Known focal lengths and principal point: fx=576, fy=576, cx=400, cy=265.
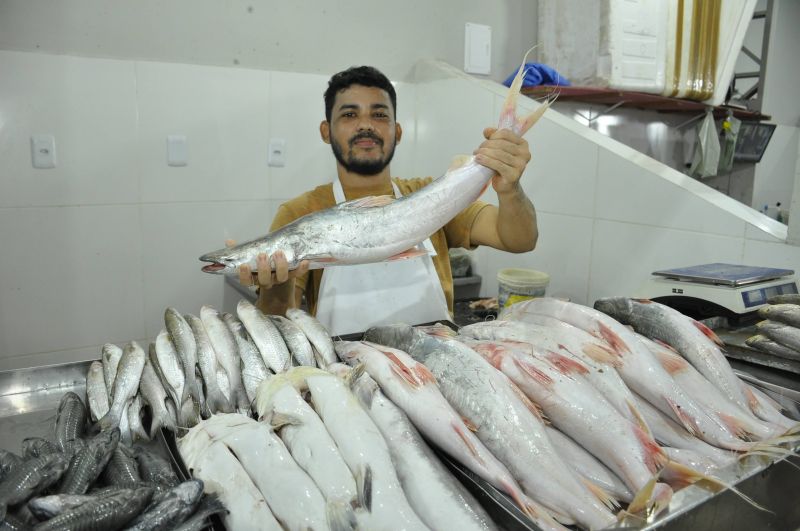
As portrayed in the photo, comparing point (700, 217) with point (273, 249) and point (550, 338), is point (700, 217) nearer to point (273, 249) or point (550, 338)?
point (550, 338)

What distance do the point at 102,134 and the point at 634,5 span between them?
3536 mm

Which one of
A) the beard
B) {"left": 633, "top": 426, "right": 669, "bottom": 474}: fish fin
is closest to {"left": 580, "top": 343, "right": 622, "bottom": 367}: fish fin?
{"left": 633, "top": 426, "right": 669, "bottom": 474}: fish fin

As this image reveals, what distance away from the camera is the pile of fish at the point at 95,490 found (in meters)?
0.93

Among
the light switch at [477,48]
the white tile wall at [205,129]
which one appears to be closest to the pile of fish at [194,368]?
the white tile wall at [205,129]

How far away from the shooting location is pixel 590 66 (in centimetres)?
407

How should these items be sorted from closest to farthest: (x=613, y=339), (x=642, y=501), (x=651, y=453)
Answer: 1. (x=642, y=501)
2. (x=651, y=453)
3. (x=613, y=339)

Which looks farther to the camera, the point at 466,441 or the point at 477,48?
the point at 477,48

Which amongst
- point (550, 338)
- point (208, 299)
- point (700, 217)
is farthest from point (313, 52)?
point (550, 338)

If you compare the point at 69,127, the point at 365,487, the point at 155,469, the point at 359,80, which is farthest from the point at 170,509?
the point at 69,127

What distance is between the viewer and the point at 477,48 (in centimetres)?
428

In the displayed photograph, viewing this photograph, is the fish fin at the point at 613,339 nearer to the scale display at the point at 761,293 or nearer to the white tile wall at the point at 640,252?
the scale display at the point at 761,293

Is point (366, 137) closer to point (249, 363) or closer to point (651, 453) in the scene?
point (249, 363)

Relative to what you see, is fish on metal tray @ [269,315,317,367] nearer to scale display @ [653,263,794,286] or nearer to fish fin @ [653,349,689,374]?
fish fin @ [653,349,689,374]

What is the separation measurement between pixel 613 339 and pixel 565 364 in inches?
9.6
